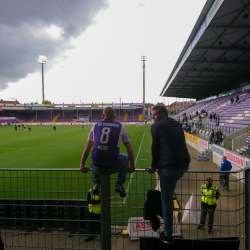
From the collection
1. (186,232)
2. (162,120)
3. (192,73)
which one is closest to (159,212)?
(162,120)

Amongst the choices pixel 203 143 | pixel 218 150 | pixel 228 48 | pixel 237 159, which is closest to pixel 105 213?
pixel 237 159

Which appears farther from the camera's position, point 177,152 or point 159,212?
point 159,212

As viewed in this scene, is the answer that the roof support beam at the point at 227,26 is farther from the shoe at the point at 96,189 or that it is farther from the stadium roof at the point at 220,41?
the shoe at the point at 96,189

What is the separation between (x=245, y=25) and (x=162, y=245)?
15645mm

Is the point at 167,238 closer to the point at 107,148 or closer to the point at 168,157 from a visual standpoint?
the point at 168,157

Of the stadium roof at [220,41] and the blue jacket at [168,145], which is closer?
the blue jacket at [168,145]

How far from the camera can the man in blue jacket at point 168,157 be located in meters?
2.54

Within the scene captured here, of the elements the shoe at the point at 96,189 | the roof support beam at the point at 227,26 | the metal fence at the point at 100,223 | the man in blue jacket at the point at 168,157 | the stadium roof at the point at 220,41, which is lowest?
the metal fence at the point at 100,223

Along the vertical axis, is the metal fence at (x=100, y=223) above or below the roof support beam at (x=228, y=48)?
below

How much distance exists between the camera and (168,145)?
8.41 feet

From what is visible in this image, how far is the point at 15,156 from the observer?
16938 millimetres

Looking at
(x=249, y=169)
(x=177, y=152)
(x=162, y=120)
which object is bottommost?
(x=249, y=169)

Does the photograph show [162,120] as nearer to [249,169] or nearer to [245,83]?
[249,169]

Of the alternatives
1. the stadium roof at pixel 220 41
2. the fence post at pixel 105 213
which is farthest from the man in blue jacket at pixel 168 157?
the stadium roof at pixel 220 41
